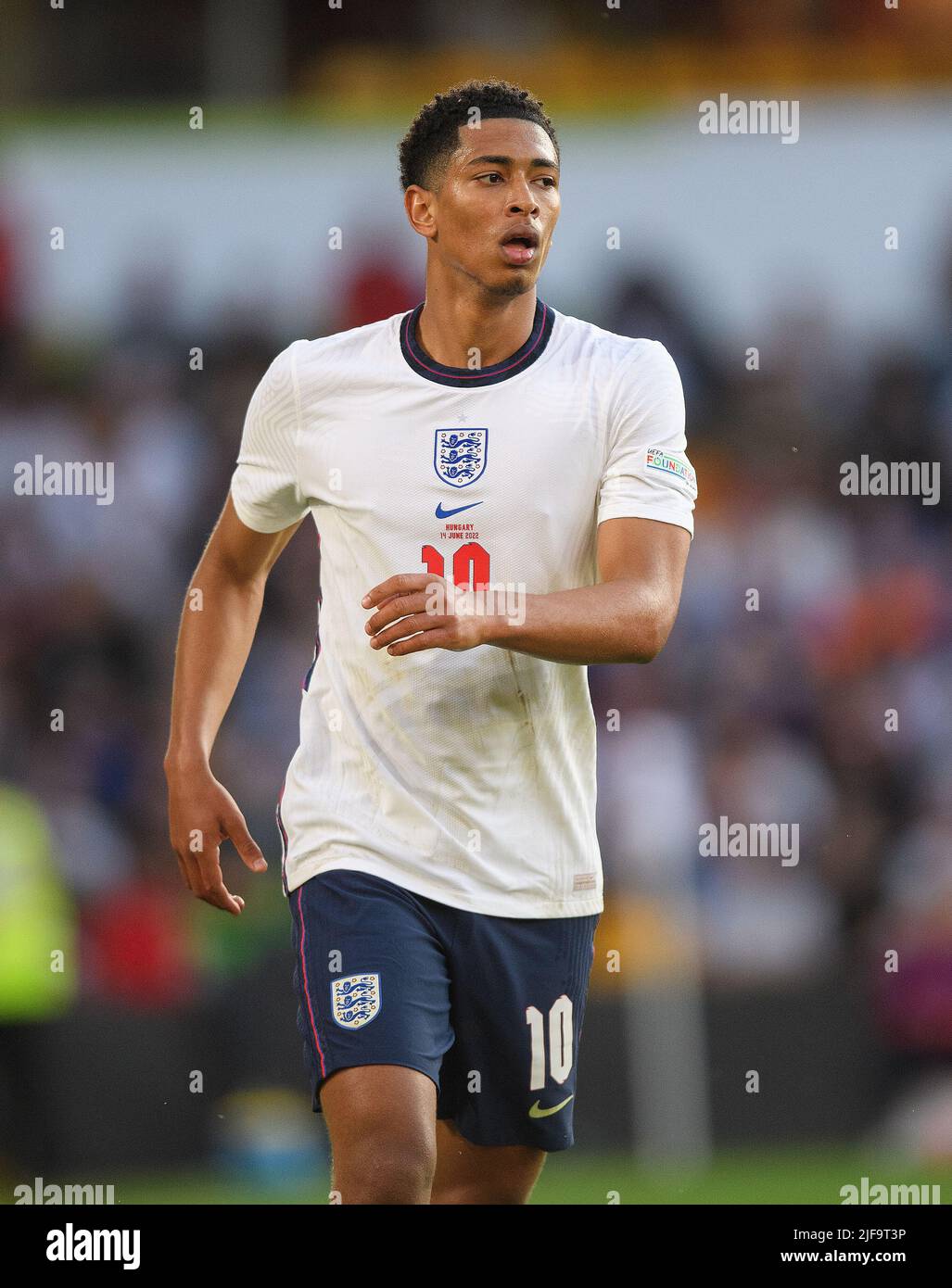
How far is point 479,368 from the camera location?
4277 millimetres

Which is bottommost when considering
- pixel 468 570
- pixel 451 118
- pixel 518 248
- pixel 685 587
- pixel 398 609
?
pixel 398 609

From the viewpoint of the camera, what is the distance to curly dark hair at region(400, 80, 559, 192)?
4.28 meters

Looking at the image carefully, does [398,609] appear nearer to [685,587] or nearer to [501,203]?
[501,203]

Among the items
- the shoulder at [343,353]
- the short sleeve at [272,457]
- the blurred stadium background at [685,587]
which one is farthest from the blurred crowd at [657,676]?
the shoulder at [343,353]

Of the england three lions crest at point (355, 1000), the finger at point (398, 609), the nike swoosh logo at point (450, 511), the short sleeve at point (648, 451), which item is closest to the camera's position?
the finger at point (398, 609)

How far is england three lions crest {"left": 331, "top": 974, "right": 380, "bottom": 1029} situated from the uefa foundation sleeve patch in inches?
48.3

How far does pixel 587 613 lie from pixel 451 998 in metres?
0.97

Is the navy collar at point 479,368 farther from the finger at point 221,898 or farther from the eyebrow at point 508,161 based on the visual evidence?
the finger at point 221,898

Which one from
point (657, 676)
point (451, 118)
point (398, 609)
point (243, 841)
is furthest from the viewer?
point (657, 676)

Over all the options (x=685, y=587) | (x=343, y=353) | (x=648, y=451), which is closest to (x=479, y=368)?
(x=343, y=353)

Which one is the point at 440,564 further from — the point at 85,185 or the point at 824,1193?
the point at 85,185

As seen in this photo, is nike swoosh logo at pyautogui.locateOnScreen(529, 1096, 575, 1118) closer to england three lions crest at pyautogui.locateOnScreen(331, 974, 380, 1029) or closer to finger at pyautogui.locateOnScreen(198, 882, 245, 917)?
england three lions crest at pyautogui.locateOnScreen(331, 974, 380, 1029)

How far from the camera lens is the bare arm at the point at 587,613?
3.48 m

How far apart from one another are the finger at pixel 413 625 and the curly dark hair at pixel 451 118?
50.9 inches
